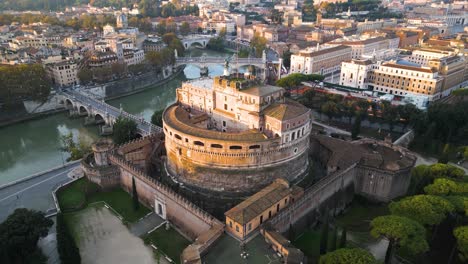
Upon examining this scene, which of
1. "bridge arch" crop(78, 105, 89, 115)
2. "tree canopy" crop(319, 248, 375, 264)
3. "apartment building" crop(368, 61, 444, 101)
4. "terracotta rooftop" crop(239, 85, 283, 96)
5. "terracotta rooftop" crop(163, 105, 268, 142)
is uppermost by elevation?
"terracotta rooftop" crop(239, 85, 283, 96)

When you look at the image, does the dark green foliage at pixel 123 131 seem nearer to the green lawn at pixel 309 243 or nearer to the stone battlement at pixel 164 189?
the stone battlement at pixel 164 189

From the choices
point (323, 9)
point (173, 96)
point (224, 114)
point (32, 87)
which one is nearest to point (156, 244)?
point (224, 114)

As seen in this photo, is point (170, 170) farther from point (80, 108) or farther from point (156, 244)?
point (80, 108)

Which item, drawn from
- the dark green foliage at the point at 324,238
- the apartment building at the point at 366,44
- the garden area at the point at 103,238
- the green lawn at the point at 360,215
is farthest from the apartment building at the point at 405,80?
the garden area at the point at 103,238

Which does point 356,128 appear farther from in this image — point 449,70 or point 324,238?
point 449,70

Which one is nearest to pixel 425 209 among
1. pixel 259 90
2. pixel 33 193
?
pixel 259 90

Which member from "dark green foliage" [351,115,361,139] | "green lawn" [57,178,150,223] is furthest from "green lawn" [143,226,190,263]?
"dark green foliage" [351,115,361,139]

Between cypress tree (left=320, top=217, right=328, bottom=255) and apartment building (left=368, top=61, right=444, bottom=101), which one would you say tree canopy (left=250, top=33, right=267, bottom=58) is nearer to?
apartment building (left=368, top=61, right=444, bottom=101)
